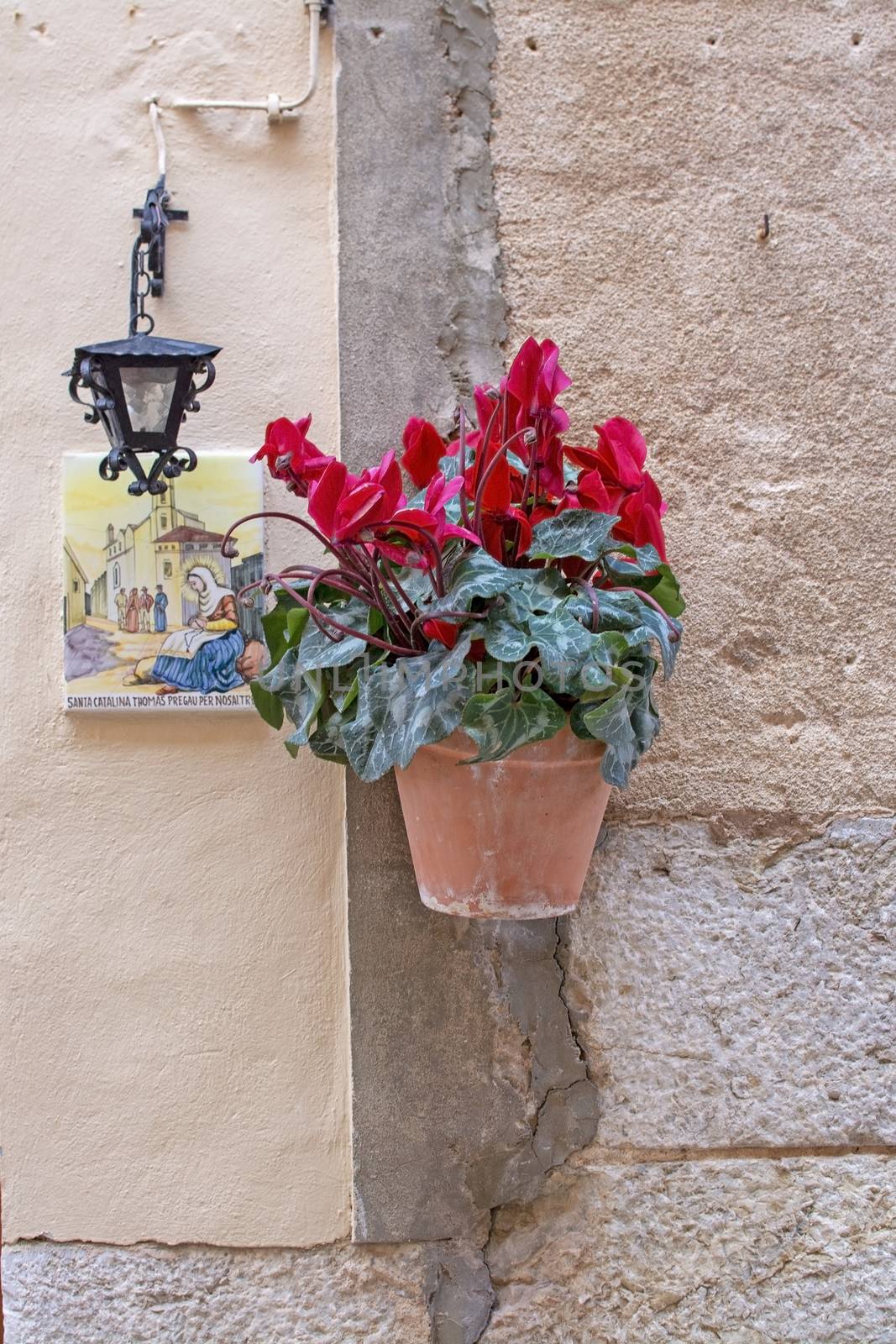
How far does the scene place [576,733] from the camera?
50.3 inches

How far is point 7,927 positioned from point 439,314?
1.16 metres

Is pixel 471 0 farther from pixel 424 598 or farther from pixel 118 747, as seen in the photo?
pixel 118 747

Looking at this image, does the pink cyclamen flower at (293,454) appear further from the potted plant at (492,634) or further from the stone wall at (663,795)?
the stone wall at (663,795)

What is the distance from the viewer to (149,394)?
1466mm

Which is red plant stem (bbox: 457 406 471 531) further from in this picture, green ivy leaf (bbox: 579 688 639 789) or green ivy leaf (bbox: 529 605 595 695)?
green ivy leaf (bbox: 579 688 639 789)

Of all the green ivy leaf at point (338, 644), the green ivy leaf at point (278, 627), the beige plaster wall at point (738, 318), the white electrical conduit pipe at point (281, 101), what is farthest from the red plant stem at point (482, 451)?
the white electrical conduit pipe at point (281, 101)

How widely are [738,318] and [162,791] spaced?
46.8 inches

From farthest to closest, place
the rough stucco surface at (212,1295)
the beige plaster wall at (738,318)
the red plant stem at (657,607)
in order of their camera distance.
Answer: the beige plaster wall at (738,318) → the rough stucco surface at (212,1295) → the red plant stem at (657,607)

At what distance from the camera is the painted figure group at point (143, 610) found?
1651 millimetres

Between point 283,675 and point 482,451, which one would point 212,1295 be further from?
point 482,451

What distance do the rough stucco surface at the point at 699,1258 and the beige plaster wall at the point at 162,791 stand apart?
0.31 m

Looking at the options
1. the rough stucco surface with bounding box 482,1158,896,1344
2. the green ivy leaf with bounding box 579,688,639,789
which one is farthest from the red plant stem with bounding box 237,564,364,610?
the rough stucco surface with bounding box 482,1158,896,1344

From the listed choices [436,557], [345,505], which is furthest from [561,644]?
[345,505]

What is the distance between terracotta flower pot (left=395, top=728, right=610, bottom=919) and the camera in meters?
1.31
